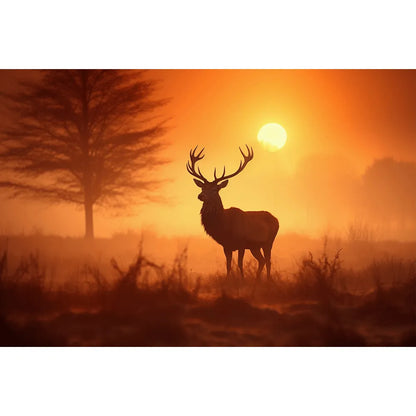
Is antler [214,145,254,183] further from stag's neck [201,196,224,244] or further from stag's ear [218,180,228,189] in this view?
stag's neck [201,196,224,244]

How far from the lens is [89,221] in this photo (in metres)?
6.12

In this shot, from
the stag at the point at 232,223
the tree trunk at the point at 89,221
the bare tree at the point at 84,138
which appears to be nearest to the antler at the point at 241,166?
the stag at the point at 232,223

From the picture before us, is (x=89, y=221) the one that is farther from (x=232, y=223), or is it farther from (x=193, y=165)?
(x=232, y=223)

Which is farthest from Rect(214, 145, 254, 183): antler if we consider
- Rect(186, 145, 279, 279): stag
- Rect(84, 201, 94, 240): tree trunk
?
Rect(84, 201, 94, 240): tree trunk

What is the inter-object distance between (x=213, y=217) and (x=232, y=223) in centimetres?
21

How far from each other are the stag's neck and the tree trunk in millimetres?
1099

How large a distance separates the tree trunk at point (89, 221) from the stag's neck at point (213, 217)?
1.10 meters

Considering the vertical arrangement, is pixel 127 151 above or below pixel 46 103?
below

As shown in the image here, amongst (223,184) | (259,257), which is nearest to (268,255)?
(259,257)

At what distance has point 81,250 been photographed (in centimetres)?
608

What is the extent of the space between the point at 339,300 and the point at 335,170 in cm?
128
